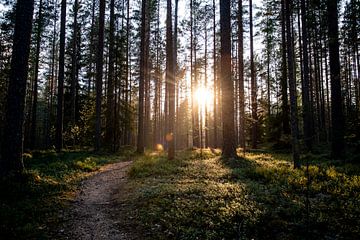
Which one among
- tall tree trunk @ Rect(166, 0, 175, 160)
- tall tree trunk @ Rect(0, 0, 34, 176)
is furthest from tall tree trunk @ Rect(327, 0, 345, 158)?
tall tree trunk @ Rect(0, 0, 34, 176)

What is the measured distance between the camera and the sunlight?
42656 mm

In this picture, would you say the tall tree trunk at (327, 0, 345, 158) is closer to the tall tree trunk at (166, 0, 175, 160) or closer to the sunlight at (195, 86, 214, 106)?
the tall tree trunk at (166, 0, 175, 160)

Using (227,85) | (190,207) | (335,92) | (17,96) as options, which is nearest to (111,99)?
(227,85)

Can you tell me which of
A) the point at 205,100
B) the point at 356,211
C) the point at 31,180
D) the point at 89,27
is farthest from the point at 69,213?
the point at 205,100

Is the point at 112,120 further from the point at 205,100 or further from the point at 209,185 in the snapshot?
the point at 205,100

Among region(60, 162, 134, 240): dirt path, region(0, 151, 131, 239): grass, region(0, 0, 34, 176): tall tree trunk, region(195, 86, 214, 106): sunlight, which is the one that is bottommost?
region(60, 162, 134, 240): dirt path

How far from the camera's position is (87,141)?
98.1 ft

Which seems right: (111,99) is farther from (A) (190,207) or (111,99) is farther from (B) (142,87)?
(A) (190,207)

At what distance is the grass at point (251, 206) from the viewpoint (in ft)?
19.3

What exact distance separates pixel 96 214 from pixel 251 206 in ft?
14.6

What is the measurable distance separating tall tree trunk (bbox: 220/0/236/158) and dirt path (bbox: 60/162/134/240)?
23.1ft

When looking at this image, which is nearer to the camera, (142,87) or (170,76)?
(170,76)

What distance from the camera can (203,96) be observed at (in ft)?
147

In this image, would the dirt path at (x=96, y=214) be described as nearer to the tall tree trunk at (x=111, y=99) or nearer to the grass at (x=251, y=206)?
the grass at (x=251, y=206)
